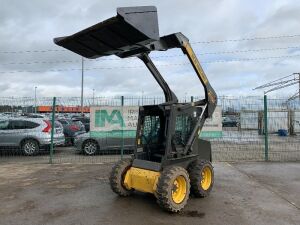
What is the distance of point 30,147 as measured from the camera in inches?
630

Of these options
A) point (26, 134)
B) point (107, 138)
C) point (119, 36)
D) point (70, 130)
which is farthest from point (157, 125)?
point (70, 130)

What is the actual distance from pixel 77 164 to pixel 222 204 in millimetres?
6760

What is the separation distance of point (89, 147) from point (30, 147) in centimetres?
251

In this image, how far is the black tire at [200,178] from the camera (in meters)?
7.70

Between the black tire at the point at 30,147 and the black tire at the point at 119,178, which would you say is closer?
the black tire at the point at 119,178

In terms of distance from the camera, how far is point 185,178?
7117 millimetres

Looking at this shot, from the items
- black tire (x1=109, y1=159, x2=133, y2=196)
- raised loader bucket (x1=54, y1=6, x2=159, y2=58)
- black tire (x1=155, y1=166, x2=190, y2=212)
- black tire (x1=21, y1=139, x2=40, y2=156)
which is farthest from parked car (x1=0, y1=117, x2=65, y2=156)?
black tire (x1=155, y1=166, x2=190, y2=212)

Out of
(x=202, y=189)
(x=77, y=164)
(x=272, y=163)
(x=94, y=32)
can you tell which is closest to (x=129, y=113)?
(x=77, y=164)

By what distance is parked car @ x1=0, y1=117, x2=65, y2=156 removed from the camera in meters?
16.0

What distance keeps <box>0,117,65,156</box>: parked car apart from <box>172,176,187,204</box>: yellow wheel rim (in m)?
9.99

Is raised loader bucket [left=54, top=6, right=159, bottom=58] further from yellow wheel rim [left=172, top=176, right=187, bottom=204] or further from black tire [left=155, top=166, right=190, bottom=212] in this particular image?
yellow wheel rim [left=172, top=176, right=187, bottom=204]

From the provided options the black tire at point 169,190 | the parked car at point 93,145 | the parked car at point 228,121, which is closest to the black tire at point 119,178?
the black tire at point 169,190

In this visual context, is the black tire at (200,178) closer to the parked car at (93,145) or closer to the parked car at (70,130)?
the parked car at (93,145)

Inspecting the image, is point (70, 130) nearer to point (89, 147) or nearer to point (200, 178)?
point (89, 147)
